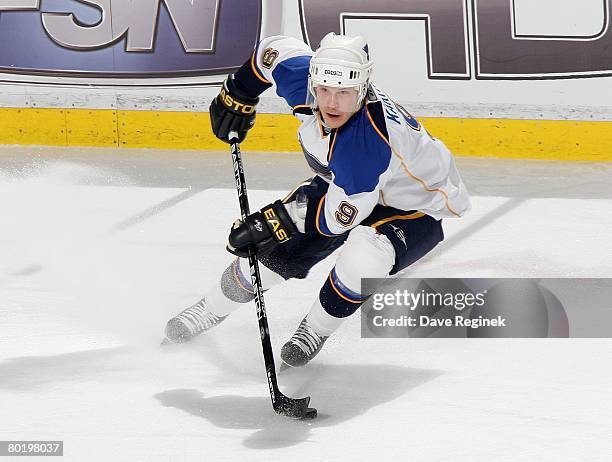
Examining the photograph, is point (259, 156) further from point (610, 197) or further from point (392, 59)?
point (610, 197)

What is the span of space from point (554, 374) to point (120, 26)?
3512 mm

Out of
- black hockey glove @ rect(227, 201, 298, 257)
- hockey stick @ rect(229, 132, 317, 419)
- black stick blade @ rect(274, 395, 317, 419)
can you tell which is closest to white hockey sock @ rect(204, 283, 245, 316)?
hockey stick @ rect(229, 132, 317, 419)

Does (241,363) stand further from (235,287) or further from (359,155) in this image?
(359,155)

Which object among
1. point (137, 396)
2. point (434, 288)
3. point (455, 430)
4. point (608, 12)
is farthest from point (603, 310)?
point (608, 12)

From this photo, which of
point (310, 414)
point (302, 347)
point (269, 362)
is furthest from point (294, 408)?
point (302, 347)

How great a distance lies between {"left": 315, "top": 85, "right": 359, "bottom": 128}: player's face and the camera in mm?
2730

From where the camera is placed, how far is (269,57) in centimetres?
330

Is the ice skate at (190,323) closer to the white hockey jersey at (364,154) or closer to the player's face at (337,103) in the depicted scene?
the white hockey jersey at (364,154)

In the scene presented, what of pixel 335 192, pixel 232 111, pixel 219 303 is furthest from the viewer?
pixel 232 111

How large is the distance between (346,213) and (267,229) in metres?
0.24

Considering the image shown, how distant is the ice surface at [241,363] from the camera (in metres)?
2.61

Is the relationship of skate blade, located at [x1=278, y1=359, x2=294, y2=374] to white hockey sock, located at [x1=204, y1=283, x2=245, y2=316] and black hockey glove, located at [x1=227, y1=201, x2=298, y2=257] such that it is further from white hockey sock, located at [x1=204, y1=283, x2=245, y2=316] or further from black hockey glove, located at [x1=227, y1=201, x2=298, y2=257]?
black hockey glove, located at [x1=227, y1=201, x2=298, y2=257]

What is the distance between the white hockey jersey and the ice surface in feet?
1.61

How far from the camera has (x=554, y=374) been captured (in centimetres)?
310
